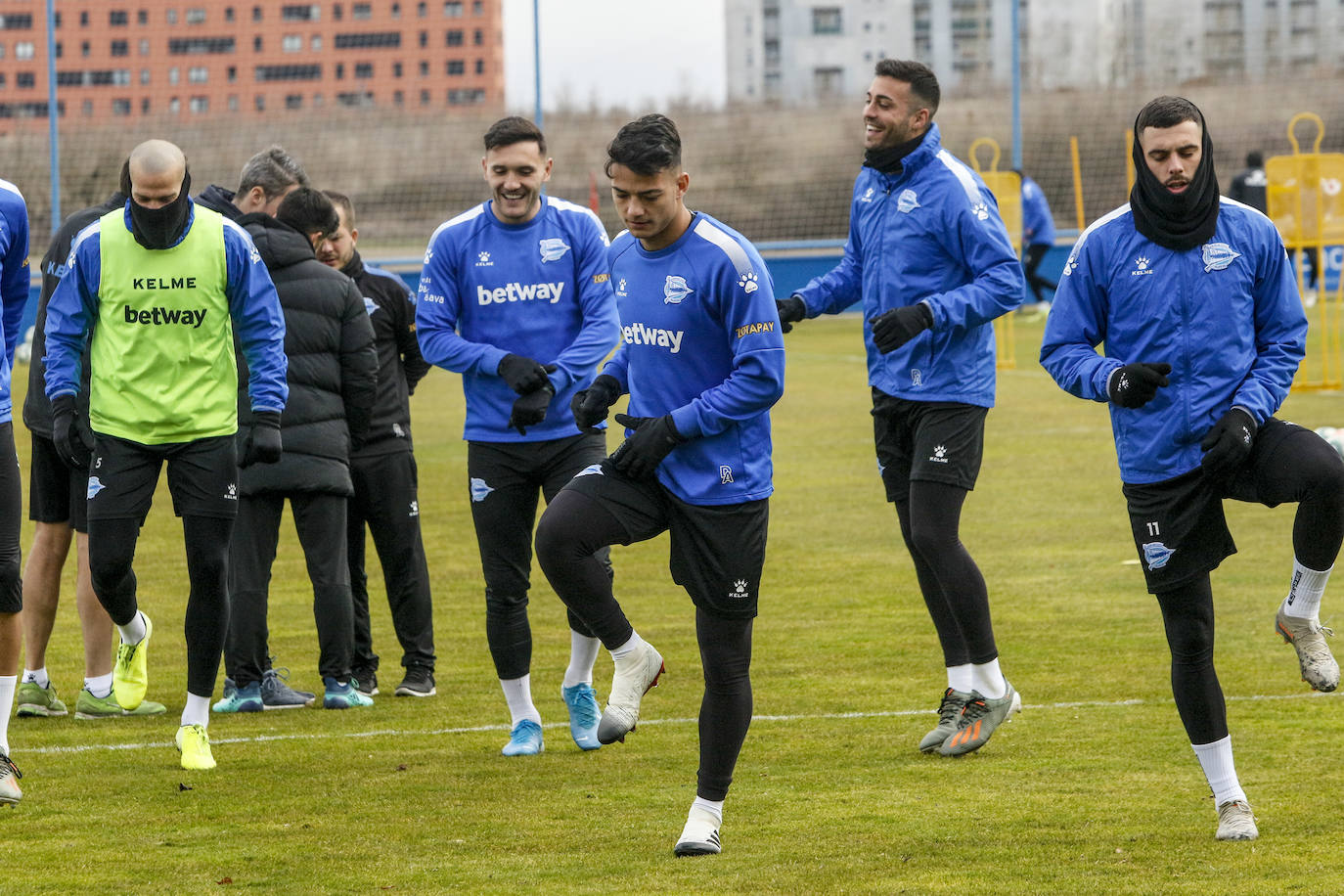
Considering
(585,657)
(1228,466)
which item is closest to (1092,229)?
(1228,466)

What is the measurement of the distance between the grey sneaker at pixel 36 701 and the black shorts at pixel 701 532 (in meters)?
2.85

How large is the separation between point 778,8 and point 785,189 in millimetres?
35188

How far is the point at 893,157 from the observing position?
6.14 meters

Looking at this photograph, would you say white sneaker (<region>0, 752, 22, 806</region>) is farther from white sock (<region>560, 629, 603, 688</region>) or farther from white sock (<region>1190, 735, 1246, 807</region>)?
white sock (<region>1190, 735, 1246, 807</region>)

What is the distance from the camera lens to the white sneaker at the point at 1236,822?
15.7ft

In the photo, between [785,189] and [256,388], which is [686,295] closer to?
[256,388]

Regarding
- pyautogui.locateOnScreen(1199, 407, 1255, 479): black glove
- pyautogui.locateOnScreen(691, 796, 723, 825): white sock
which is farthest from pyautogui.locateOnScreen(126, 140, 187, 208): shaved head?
pyautogui.locateOnScreen(1199, 407, 1255, 479): black glove

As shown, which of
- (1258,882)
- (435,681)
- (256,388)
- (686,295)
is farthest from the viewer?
(435,681)

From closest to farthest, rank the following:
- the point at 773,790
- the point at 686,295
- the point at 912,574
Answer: the point at 686,295, the point at 773,790, the point at 912,574

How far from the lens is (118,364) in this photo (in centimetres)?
579

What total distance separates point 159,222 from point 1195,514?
10.5 feet

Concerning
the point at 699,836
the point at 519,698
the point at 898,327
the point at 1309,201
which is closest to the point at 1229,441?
the point at 898,327

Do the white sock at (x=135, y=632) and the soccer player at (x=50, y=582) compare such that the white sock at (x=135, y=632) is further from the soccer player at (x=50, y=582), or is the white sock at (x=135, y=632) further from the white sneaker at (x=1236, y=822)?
the white sneaker at (x=1236, y=822)

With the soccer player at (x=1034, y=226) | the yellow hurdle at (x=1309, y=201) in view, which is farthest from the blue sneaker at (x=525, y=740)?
the soccer player at (x=1034, y=226)
